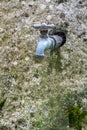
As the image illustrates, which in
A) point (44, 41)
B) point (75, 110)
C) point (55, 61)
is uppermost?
point (44, 41)

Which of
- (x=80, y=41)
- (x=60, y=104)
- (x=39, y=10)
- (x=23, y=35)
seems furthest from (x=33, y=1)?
(x=60, y=104)

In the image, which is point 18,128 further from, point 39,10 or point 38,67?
point 39,10

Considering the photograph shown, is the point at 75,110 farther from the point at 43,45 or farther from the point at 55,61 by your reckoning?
the point at 43,45

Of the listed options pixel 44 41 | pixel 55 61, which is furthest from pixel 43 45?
pixel 55 61

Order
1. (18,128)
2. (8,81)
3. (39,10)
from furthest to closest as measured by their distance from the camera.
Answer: (39,10) < (8,81) < (18,128)

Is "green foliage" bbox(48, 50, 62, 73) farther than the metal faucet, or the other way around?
"green foliage" bbox(48, 50, 62, 73)

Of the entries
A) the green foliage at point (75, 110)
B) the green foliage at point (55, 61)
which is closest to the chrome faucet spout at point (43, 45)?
the green foliage at point (55, 61)

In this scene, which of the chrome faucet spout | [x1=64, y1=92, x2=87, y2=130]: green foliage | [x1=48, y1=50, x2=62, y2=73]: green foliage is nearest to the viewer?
the chrome faucet spout

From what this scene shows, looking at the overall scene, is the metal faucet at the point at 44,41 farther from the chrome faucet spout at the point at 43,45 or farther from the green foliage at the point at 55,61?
the green foliage at the point at 55,61

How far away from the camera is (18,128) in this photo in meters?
2.04

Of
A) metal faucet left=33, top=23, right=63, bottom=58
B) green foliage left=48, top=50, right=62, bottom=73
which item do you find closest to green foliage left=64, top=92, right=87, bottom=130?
green foliage left=48, top=50, right=62, bottom=73

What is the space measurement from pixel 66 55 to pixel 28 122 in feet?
1.77

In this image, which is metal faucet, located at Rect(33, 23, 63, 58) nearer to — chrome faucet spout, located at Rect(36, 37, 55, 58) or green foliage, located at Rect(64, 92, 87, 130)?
chrome faucet spout, located at Rect(36, 37, 55, 58)

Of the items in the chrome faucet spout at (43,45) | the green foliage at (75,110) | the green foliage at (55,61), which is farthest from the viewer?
the green foliage at (55,61)
